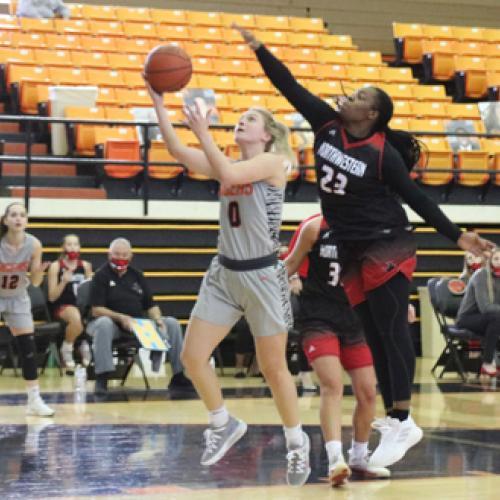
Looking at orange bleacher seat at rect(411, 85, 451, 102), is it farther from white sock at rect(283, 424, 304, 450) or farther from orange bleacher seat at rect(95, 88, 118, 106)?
white sock at rect(283, 424, 304, 450)

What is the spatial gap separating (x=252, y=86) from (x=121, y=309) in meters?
5.48

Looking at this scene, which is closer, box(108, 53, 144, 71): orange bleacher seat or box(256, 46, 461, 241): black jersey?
box(256, 46, 461, 241): black jersey

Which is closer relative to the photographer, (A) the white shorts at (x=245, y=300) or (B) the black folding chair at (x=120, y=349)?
(A) the white shorts at (x=245, y=300)

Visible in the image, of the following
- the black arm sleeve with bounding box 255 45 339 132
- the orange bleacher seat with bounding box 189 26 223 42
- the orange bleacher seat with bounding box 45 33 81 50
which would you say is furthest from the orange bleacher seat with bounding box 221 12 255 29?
the black arm sleeve with bounding box 255 45 339 132

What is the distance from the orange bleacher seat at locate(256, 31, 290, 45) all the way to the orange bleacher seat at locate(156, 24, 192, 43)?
1033 mm

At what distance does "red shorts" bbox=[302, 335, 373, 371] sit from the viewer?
18.7ft

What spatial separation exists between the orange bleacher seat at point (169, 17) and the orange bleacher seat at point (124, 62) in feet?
4.95

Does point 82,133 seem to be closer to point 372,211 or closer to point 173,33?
point 173,33

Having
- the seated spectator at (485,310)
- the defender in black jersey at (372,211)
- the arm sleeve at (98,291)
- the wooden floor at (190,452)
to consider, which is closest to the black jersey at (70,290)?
the arm sleeve at (98,291)

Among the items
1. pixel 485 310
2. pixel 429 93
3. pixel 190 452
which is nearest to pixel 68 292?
pixel 485 310

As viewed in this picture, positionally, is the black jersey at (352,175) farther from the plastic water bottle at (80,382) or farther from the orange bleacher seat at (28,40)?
the orange bleacher seat at (28,40)

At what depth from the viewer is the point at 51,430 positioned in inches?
290

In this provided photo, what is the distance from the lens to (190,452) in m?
6.45

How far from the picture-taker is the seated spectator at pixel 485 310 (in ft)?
37.0
